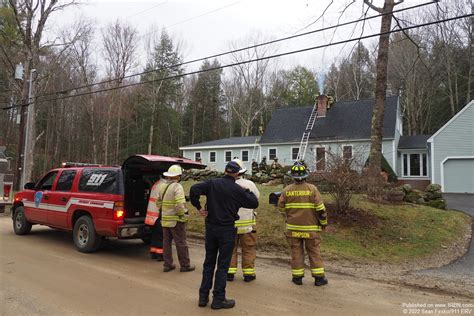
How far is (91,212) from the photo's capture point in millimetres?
7613

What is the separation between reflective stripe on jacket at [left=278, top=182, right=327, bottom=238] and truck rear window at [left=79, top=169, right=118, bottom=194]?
3688mm

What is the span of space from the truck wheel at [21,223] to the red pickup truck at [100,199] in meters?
0.71

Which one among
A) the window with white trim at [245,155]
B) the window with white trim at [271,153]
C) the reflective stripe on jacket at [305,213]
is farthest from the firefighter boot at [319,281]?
the window with white trim at [245,155]

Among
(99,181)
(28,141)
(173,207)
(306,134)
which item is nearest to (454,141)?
(306,134)

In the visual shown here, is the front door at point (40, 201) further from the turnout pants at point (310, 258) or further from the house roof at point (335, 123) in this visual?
the house roof at point (335, 123)

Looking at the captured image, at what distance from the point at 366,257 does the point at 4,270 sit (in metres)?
7.17

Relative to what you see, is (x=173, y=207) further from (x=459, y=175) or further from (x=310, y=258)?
(x=459, y=175)

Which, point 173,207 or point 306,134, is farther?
point 306,134

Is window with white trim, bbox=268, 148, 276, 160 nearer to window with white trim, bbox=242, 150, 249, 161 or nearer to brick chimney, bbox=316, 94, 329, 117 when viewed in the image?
window with white trim, bbox=242, 150, 249, 161

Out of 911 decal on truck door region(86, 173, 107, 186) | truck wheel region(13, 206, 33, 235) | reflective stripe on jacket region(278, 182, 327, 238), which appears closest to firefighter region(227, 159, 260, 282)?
reflective stripe on jacket region(278, 182, 327, 238)

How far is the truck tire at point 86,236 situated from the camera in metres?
7.60

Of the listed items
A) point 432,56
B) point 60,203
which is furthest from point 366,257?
point 432,56

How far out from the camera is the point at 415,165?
27938 mm

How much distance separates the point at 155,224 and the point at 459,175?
23397mm
